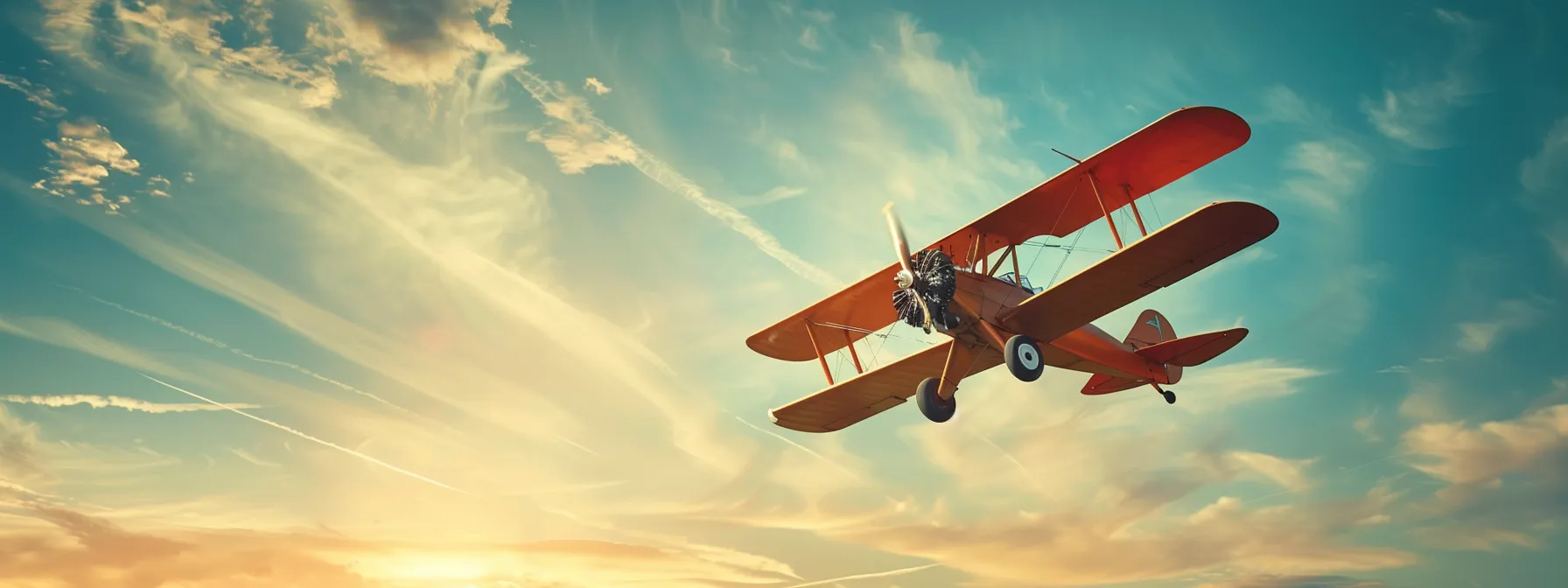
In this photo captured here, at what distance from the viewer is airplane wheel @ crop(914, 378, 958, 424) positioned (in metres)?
18.3

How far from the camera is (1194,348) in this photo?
797 inches

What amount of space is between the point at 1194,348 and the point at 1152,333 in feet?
5.01

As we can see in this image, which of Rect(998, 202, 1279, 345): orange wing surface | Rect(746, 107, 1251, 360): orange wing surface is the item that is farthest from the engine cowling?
Rect(746, 107, 1251, 360): orange wing surface

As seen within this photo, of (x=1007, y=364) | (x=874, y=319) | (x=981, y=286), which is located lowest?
(x=1007, y=364)

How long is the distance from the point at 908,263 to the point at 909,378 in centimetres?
348

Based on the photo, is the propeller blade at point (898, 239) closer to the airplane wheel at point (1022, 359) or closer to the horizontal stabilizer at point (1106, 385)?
the airplane wheel at point (1022, 359)

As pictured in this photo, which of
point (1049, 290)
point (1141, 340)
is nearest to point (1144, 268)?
point (1049, 290)

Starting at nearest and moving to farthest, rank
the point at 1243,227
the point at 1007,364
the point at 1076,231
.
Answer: the point at 1243,227 → the point at 1007,364 → the point at 1076,231

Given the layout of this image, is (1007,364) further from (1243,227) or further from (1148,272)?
(1243,227)

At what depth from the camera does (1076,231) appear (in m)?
18.3

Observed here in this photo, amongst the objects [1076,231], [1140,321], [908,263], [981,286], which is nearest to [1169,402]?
[1140,321]

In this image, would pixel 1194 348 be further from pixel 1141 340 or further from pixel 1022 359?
pixel 1022 359

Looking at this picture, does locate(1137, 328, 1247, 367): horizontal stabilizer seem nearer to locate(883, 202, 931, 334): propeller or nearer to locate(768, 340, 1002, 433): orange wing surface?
locate(768, 340, 1002, 433): orange wing surface

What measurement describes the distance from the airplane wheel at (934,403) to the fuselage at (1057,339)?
1456mm
